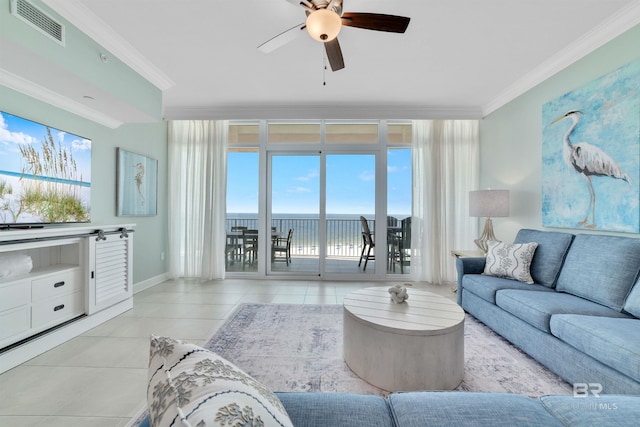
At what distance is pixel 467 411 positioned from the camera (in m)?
0.81

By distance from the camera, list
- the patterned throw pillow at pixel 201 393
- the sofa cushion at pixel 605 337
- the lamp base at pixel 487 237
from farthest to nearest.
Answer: the lamp base at pixel 487 237 → the sofa cushion at pixel 605 337 → the patterned throw pillow at pixel 201 393

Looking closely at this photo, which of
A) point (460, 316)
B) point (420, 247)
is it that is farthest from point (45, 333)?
point (420, 247)

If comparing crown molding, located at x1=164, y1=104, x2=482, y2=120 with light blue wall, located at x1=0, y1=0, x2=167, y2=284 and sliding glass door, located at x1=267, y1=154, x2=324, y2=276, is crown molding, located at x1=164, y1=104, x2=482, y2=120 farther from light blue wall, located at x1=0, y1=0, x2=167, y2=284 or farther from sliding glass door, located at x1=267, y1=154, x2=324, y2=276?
light blue wall, located at x1=0, y1=0, x2=167, y2=284

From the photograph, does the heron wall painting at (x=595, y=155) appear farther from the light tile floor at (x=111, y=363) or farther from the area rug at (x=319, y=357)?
the light tile floor at (x=111, y=363)

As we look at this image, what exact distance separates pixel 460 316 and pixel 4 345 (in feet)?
10.7

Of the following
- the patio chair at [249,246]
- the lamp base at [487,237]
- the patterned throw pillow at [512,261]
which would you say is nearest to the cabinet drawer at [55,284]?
the patio chair at [249,246]

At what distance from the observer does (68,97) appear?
8.80 ft

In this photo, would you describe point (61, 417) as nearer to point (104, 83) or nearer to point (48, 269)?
point (48, 269)

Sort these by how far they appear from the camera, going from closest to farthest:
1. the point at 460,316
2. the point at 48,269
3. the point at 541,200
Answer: the point at 460,316 < the point at 48,269 < the point at 541,200

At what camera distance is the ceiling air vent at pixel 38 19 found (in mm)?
1790

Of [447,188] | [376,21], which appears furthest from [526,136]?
[376,21]

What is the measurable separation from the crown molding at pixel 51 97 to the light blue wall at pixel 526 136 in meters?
4.98

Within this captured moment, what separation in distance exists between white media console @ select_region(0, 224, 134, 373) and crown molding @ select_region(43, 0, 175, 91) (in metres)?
1.69

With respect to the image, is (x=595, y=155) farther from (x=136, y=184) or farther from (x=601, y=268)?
(x=136, y=184)
